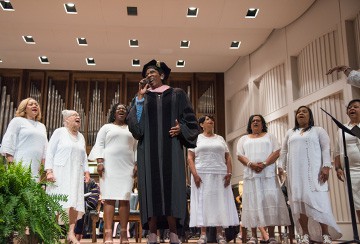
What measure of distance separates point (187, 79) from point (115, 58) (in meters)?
2.57

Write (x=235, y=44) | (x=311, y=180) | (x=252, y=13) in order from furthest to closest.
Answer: (x=235, y=44), (x=252, y=13), (x=311, y=180)

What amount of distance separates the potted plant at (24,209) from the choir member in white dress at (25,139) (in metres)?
1.96

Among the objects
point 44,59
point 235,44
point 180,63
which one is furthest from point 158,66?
point 44,59

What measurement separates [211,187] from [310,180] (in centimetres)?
122

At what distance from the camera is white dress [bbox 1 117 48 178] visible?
169 inches

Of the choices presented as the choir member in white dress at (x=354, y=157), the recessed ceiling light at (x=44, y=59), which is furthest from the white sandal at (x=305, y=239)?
the recessed ceiling light at (x=44, y=59)

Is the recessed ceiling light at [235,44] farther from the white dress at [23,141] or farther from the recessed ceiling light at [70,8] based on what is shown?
the white dress at [23,141]

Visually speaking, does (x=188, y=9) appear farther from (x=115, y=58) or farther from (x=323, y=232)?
(x=323, y=232)

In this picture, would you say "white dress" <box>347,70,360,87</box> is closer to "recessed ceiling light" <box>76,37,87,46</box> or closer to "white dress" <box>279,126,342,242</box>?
"white dress" <box>279,126,342,242</box>

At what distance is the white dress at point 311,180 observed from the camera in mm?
4367

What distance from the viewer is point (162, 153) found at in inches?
135

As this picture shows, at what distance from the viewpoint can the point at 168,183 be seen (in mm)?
3375

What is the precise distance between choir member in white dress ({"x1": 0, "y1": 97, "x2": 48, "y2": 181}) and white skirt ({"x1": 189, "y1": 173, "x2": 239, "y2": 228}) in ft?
6.34

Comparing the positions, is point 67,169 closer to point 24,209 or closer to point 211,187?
point 211,187
